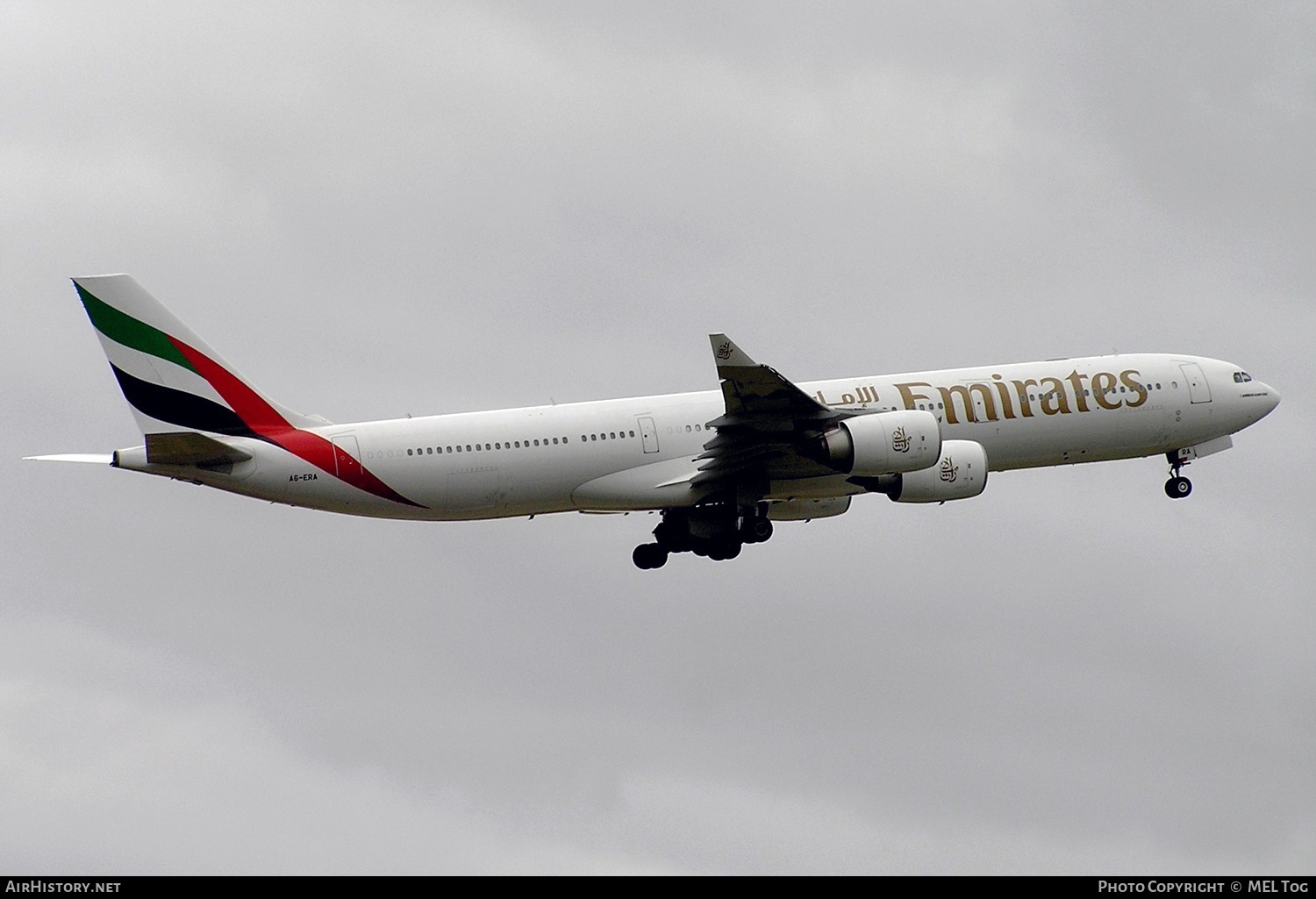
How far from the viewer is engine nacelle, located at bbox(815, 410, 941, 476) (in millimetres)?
52969

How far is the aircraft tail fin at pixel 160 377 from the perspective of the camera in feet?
176

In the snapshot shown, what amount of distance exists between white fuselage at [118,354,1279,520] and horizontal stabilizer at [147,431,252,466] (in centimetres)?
38

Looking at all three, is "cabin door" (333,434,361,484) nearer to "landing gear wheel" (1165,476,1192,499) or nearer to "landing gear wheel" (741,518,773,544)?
"landing gear wheel" (741,518,773,544)

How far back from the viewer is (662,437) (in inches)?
2213

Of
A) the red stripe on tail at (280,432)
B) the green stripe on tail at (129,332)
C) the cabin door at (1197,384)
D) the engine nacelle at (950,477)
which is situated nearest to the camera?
the red stripe on tail at (280,432)

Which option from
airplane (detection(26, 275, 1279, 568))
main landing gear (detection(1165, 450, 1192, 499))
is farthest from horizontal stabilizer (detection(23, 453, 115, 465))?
main landing gear (detection(1165, 450, 1192, 499))

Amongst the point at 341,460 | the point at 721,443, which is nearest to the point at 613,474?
the point at 721,443

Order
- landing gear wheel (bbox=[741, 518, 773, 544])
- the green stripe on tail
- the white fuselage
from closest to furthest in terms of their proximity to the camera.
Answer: the white fuselage < the green stripe on tail < landing gear wheel (bbox=[741, 518, 773, 544])

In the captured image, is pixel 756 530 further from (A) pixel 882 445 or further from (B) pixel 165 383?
(B) pixel 165 383

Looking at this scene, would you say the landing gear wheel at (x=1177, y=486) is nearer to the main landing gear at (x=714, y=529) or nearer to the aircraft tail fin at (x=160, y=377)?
the main landing gear at (x=714, y=529)

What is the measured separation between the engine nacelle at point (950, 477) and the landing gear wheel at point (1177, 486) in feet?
33.2

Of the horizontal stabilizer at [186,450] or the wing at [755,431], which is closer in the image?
the horizontal stabilizer at [186,450]

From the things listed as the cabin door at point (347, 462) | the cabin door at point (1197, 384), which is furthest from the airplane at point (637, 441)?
the cabin door at point (1197, 384)

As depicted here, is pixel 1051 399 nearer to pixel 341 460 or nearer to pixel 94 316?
pixel 341 460
